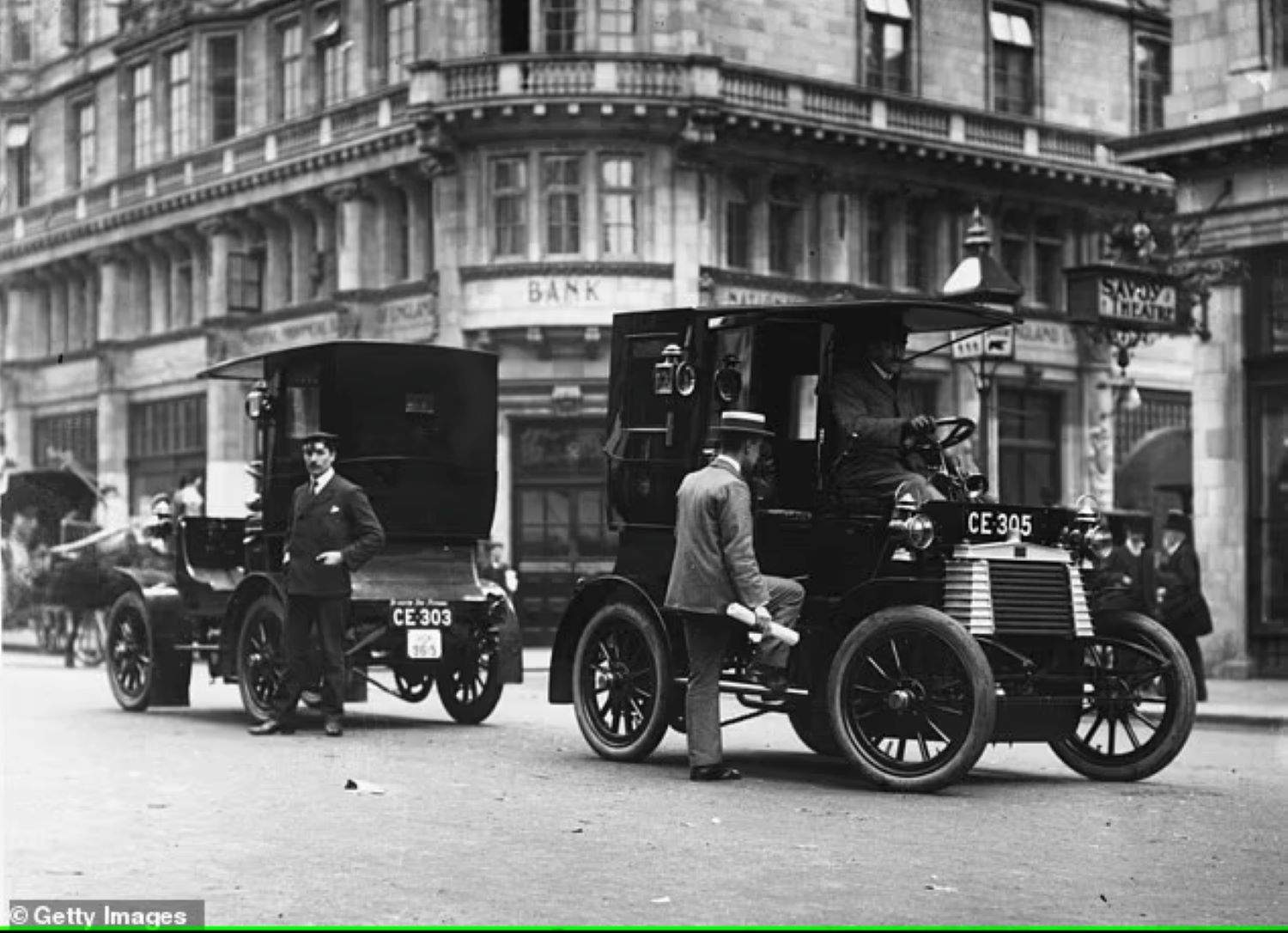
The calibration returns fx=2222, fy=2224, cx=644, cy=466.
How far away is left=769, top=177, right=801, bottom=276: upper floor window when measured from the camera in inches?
1503

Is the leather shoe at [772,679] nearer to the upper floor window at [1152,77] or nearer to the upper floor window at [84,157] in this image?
the upper floor window at [1152,77]

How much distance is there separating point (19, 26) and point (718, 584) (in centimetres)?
580

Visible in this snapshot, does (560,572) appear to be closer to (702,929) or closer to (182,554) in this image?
(182,554)

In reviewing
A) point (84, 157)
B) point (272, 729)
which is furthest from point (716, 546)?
point (84, 157)

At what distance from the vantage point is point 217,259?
45.2 metres

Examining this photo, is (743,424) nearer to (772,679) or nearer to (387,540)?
(772,679)

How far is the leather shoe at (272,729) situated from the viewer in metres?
15.7

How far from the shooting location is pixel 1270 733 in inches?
715

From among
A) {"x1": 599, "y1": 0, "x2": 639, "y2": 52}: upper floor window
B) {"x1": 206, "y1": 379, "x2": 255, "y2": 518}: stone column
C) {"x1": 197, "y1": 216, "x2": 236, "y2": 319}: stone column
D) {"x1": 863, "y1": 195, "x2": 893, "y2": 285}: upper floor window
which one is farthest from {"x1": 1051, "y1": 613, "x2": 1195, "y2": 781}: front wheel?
{"x1": 197, "y1": 216, "x2": 236, "y2": 319}: stone column

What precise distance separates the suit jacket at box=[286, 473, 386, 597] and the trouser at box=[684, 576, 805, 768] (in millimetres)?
3886

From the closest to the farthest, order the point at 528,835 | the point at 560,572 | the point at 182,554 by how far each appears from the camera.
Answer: the point at 528,835
the point at 182,554
the point at 560,572

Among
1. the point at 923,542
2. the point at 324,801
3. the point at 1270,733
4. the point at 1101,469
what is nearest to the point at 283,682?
the point at 324,801

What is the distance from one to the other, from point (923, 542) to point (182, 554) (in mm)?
8258

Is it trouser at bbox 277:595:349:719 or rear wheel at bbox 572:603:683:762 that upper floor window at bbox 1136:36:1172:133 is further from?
rear wheel at bbox 572:603:683:762
